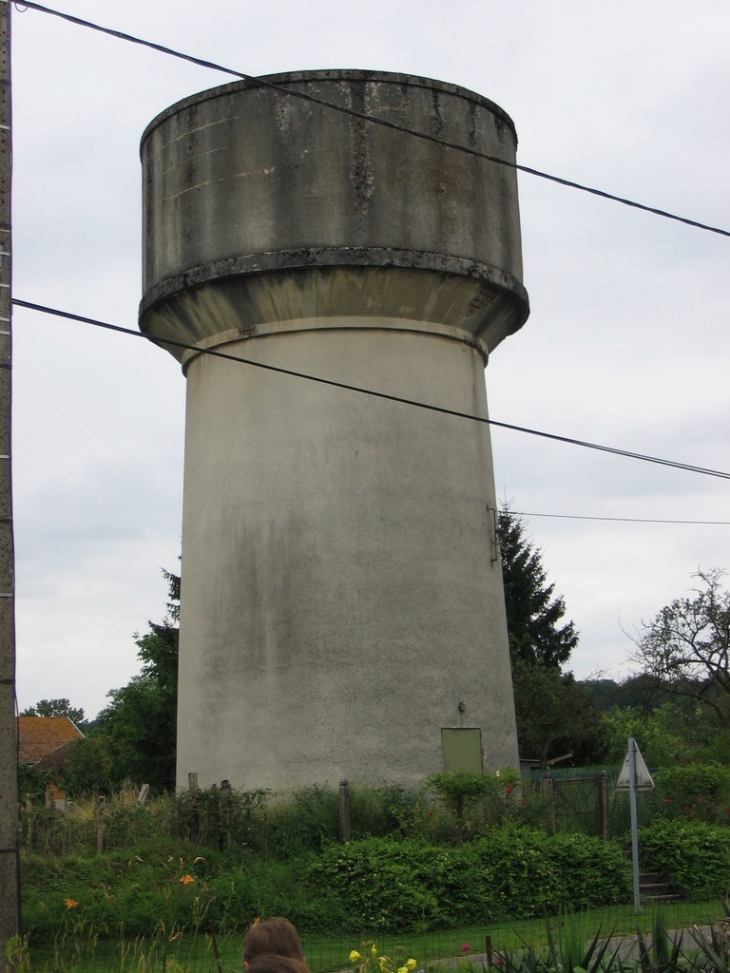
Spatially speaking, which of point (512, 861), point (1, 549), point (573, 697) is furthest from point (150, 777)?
point (1, 549)

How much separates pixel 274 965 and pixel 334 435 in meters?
14.6

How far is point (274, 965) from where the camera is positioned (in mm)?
5242

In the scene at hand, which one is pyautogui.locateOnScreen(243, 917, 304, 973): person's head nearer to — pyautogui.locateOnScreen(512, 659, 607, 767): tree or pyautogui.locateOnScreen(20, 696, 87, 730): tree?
pyautogui.locateOnScreen(512, 659, 607, 767): tree

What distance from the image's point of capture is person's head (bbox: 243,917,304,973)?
218 inches

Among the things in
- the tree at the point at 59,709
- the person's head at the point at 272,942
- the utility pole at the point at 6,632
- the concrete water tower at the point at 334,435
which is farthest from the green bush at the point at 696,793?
the tree at the point at 59,709

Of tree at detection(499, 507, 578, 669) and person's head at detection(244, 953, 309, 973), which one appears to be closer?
person's head at detection(244, 953, 309, 973)

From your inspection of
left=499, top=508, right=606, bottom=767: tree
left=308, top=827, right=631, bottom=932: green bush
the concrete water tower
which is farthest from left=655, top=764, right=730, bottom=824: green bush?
left=499, top=508, right=606, bottom=767: tree

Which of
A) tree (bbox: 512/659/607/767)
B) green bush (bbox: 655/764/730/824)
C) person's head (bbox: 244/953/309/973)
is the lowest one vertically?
person's head (bbox: 244/953/309/973)

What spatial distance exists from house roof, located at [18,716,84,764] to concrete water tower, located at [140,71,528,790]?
37010 millimetres

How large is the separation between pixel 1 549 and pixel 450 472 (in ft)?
39.0

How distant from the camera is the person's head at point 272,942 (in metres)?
5.53

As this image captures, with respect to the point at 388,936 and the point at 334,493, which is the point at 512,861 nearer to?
the point at 388,936

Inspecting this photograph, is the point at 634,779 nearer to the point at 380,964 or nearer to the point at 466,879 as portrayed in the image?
the point at 466,879

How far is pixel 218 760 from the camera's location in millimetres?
19453
